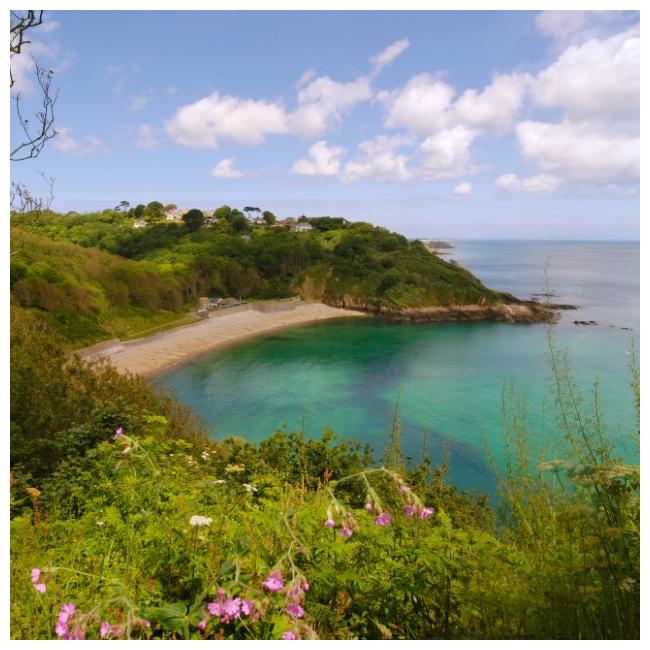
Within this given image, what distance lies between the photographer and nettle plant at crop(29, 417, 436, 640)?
59.4 inches

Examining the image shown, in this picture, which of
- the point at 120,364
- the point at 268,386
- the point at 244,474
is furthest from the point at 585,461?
the point at 120,364

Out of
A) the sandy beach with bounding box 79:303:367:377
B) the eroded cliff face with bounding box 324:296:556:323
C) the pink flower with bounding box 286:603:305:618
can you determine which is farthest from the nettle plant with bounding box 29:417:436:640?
the eroded cliff face with bounding box 324:296:556:323

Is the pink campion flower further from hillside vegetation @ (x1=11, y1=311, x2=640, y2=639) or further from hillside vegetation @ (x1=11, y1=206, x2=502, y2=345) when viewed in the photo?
hillside vegetation @ (x1=11, y1=206, x2=502, y2=345)

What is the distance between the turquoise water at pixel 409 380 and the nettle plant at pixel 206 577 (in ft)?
24.7

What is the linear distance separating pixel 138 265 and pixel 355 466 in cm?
3792

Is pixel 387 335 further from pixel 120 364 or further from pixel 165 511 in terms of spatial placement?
pixel 165 511

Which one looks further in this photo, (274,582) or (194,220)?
(194,220)

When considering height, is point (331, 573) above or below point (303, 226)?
below

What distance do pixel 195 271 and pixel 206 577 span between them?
151 feet

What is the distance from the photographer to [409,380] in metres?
26.9

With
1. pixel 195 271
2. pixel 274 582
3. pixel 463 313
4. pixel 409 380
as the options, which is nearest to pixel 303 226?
pixel 195 271

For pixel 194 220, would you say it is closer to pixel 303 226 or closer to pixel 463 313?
pixel 303 226

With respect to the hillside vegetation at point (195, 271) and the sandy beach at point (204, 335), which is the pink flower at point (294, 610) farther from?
the hillside vegetation at point (195, 271)

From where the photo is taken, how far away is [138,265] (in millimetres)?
39969
